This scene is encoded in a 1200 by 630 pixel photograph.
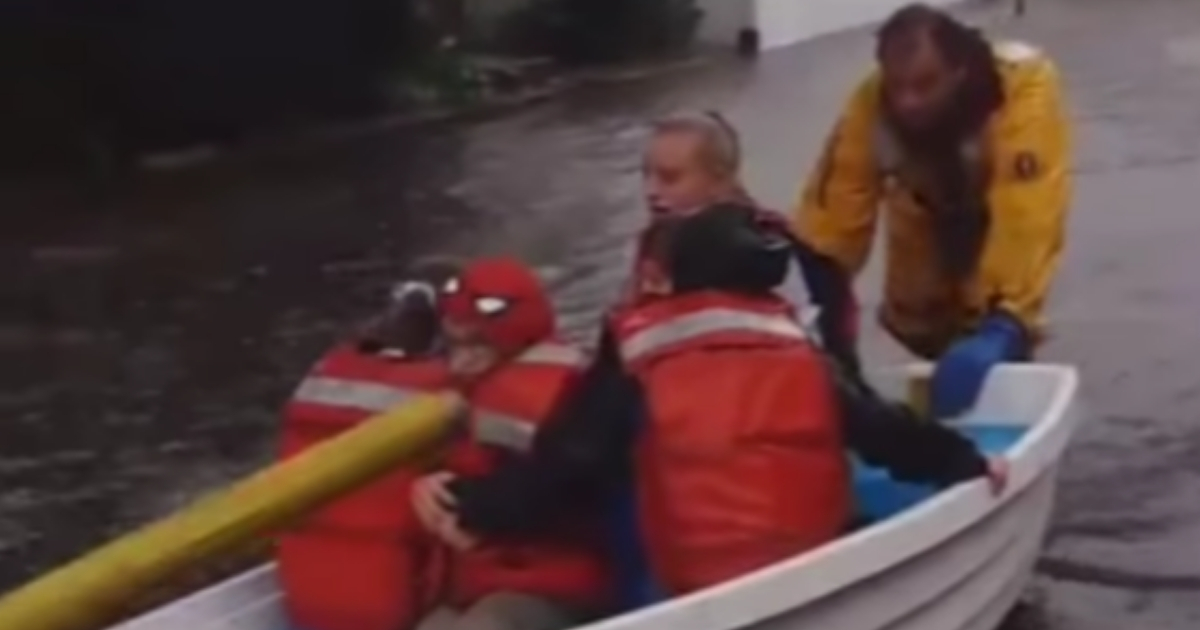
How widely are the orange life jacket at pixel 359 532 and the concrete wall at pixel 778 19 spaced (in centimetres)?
1689

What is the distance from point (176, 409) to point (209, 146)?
7003 millimetres

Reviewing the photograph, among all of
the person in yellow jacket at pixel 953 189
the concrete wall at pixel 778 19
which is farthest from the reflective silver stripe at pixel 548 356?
the concrete wall at pixel 778 19

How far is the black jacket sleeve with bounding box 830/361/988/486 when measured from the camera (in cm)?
655

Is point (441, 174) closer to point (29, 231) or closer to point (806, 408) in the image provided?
point (29, 231)

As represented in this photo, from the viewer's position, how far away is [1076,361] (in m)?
10.9

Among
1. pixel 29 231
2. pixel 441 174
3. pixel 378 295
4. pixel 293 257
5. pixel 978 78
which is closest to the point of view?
pixel 978 78

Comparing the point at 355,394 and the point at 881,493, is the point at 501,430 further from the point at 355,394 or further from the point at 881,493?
the point at 881,493

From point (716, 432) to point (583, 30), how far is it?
51.8ft

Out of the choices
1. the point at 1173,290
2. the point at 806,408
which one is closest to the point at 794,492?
the point at 806,408

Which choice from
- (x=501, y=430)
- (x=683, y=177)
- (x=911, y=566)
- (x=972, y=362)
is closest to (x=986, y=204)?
(x=972, y=362)

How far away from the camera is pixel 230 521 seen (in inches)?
237

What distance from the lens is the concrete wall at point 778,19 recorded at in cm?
2341

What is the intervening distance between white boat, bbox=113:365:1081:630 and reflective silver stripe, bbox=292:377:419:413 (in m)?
0.45

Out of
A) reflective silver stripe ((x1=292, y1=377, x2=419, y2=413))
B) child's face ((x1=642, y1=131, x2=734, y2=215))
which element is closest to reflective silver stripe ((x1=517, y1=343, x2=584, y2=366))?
reflective silver stripe ((x1=292, y1=377, x2=419, y2=413))
